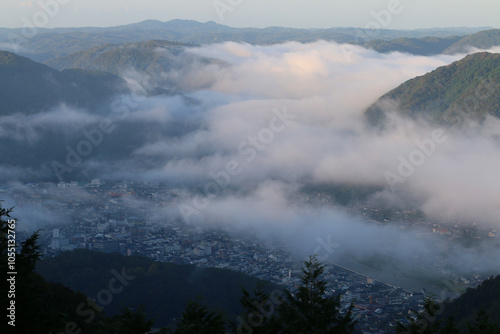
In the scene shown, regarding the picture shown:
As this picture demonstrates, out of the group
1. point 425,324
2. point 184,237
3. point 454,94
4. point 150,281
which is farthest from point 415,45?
point 425,324

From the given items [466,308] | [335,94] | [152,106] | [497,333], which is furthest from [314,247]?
[335,94]

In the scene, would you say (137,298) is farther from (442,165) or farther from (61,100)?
(61,100)

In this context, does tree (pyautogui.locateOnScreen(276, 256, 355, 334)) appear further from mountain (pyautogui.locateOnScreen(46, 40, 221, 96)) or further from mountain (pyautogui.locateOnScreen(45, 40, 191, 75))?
mountain (pyautogui.locateOnScreen(45, 40, 191, 75))

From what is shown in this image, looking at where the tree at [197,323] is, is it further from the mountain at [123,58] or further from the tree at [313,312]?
the mountain at [123,58]

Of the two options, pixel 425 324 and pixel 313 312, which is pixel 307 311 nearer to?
pixel 313 312

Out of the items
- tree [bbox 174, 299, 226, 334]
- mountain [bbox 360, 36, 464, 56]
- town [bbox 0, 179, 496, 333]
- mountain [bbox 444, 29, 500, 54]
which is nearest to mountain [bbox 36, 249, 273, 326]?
town [bbox 0, 179, 496, 333]

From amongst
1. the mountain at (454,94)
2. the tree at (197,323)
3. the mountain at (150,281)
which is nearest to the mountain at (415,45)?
the mountain at (454,94)
